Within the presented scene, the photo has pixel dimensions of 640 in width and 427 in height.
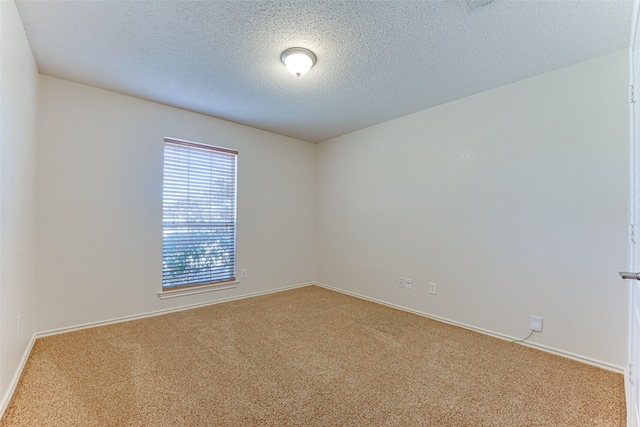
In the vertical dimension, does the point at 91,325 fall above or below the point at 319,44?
below

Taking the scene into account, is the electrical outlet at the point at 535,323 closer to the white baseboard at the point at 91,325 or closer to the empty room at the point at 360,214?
the empty room at the point at 360,214

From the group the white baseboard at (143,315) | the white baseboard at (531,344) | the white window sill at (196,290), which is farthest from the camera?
the white window sill at (196,290)

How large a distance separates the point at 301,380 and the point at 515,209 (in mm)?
2359

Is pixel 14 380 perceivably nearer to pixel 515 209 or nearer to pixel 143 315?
pixel 143 315

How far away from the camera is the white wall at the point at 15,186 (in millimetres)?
1636

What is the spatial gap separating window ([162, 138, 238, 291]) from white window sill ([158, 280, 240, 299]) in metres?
0.05

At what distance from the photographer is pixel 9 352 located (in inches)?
68.8

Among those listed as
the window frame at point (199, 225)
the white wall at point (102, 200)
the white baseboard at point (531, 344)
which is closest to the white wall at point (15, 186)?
the white wall at point (102, 200)

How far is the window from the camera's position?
3.35m

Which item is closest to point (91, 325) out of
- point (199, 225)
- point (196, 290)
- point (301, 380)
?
point (196, 290)

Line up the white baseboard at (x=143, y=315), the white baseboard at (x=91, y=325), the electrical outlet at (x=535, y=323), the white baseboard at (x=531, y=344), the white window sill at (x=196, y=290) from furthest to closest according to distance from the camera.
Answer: the white window sill at (x=196, y=290), the white baseboard at (x=143, y=315), the electrical outlet at (x=535, y=323), the white baseboard at (x=531, y=344), the white baseboard at (x=91, y=325)

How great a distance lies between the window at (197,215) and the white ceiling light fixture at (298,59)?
6.16 ft

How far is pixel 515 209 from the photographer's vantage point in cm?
261

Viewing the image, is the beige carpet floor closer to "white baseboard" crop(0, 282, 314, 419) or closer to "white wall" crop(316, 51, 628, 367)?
"white baseboard" crop(0, 282, 314, 419)
